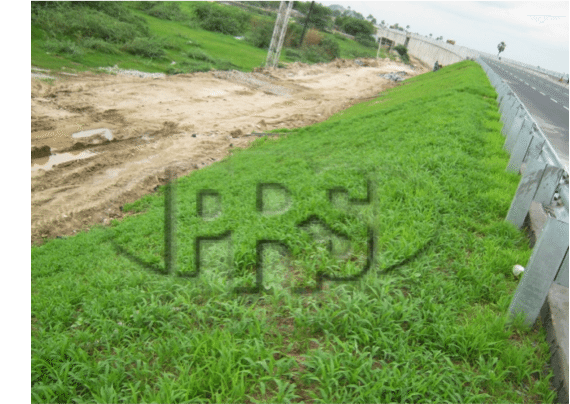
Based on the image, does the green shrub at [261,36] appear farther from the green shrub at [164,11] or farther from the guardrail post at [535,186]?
the guardrail post at [535,186]

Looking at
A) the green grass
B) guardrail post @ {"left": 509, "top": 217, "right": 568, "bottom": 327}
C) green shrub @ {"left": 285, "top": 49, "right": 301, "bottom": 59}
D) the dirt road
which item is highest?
green shrub @ {"left": 285, "top": 49, "right": 301, "bottom": 59}

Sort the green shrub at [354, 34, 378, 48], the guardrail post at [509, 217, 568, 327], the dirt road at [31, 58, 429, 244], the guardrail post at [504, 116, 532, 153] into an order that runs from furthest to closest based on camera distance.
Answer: the green shrub at [354, 34, 378, 48], the dirt road at [31, 58, 429, 244], the guardrail post at [504, 116, 532, 153], the guardrail post at [509, 217, 568, 327]

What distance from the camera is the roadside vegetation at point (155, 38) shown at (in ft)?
60.9

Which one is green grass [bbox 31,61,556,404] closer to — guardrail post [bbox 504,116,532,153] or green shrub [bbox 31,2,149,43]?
guardrail post [bbox 504,116,532,153]

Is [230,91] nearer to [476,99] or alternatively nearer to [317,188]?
[476,99]

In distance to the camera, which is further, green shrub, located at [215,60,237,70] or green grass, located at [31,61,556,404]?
green shrub, located at [215,60,237,70]

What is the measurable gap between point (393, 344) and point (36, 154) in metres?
9.31

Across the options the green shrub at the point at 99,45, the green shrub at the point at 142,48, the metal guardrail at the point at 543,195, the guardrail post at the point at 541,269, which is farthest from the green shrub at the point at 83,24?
the guardrail post at the point at 541,269

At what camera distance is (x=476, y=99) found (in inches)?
477

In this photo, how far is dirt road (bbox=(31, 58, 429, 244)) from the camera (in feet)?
25.0

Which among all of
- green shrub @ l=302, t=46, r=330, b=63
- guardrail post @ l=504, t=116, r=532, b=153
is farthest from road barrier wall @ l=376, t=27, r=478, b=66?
guardrail post @ l=504, t=116, r=532, b=153

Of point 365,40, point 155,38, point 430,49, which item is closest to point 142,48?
point 155,38

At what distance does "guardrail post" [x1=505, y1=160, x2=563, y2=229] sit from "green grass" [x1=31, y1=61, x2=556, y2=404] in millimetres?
265
